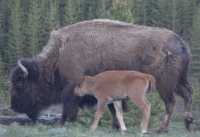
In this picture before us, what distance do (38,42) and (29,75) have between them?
119ft

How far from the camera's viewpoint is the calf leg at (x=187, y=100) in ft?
29.8

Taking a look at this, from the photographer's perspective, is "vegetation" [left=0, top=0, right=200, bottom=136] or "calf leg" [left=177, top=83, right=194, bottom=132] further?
"vegetation" [left=0, top=0, right=200, bottom=136]

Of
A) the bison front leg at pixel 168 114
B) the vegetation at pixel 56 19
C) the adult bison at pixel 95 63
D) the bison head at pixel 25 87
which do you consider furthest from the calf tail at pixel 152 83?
the vegetation at pixel 56 19

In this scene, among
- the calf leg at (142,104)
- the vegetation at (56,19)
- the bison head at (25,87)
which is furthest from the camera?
the vegetation at (56,19)

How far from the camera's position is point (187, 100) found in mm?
9250

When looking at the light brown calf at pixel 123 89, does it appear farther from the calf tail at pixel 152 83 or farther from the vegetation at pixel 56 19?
the vegetation at pixel 56 19

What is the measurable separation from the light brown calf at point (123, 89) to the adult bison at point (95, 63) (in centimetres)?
94

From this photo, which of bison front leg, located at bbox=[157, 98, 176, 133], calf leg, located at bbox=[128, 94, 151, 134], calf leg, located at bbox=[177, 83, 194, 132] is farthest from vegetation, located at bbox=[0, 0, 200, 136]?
calf leg, located at bbox=[128, 94, 151, 134]

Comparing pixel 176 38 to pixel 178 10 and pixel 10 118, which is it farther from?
pixel 178 10

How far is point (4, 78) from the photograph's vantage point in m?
37.1

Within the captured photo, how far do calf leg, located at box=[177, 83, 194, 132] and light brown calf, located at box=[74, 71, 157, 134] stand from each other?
6.83 ft

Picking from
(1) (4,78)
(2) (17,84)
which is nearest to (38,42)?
(1) (4,78)

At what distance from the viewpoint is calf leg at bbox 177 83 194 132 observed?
29.8 ft

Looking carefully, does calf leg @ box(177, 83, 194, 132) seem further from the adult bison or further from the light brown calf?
the light brown calf
